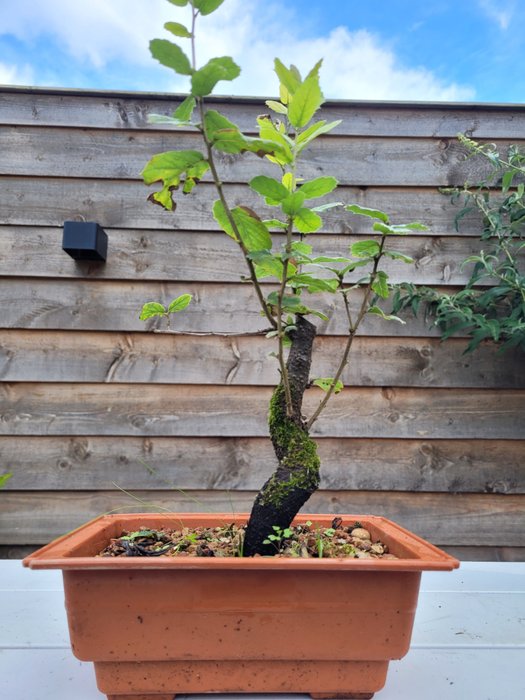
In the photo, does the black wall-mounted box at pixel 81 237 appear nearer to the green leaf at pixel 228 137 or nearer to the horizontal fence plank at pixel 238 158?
the horizontal fence plank at pixel 238 158

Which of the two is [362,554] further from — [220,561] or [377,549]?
[220,561]

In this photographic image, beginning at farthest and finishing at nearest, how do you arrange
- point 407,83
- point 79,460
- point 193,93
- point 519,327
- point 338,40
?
1. point 407,83
2. point 79,460
3. point 338,40
4. point 519,327
5. point 193,93

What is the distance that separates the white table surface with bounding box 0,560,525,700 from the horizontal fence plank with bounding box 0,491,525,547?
0.44m

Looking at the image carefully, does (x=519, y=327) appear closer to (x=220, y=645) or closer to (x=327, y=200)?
(x=327, y=200)

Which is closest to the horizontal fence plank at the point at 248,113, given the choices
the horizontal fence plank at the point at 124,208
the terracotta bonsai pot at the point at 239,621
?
the horizontal fence plank at the point at 124,208

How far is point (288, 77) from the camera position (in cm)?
49

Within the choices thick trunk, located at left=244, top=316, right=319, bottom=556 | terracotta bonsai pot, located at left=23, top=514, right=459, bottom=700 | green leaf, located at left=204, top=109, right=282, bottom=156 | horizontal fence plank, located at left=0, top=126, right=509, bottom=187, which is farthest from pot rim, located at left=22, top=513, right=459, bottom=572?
horizontal fence plank, located at left=0, top=126, right=509, bottom=187

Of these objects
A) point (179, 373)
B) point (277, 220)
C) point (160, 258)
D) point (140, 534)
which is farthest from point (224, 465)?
point (277, 220)

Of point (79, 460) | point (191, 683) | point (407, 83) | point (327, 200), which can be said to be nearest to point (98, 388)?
point (79, 460)

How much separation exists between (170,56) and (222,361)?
1090 millimetres

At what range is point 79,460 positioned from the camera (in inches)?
56.7

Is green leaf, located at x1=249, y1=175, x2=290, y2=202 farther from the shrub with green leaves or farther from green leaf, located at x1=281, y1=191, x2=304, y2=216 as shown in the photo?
the shrub with green leaves

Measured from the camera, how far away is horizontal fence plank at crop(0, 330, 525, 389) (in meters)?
1.45

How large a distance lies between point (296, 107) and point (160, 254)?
3.53ft
